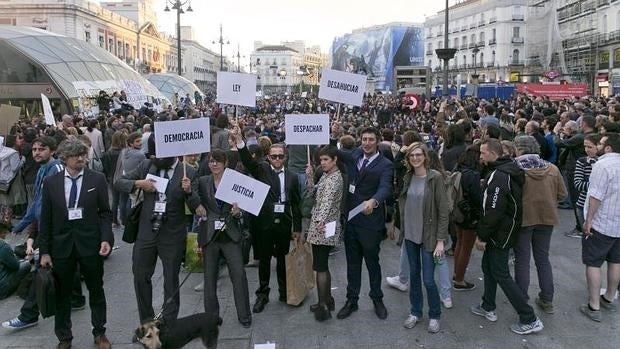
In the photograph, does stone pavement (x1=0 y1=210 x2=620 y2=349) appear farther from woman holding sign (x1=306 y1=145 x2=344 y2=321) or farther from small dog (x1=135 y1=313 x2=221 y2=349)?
small dog (x1=135 y1=313 x2=221 y2=349)

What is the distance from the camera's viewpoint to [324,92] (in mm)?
6621

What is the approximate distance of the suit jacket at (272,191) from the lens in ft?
17.8

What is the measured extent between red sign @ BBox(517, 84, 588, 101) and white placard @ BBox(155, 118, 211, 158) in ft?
83.0

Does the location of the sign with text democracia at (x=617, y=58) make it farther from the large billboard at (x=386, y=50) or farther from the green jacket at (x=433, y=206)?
the green jacket at (x=433, y=206)

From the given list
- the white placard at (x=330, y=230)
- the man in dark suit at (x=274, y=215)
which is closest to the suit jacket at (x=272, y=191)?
the man in dark suit at (x=274, y=215)

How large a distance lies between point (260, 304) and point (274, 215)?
0.91 m

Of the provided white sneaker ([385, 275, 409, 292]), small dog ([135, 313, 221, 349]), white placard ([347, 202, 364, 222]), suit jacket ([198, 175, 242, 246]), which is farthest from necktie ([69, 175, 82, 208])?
white sneaker ([385, 275, 409, 292])

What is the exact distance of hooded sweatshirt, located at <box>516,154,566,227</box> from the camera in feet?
16.4

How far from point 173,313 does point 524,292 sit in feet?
10.5

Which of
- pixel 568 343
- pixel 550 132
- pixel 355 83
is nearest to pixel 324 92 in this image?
pixel 355 83

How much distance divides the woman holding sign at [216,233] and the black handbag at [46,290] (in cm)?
126

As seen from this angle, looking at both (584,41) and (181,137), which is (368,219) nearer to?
(181,137)

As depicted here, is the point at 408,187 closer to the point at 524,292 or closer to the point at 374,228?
the point at 374,228

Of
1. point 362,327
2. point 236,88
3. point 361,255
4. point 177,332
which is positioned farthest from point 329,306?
point 236,88
